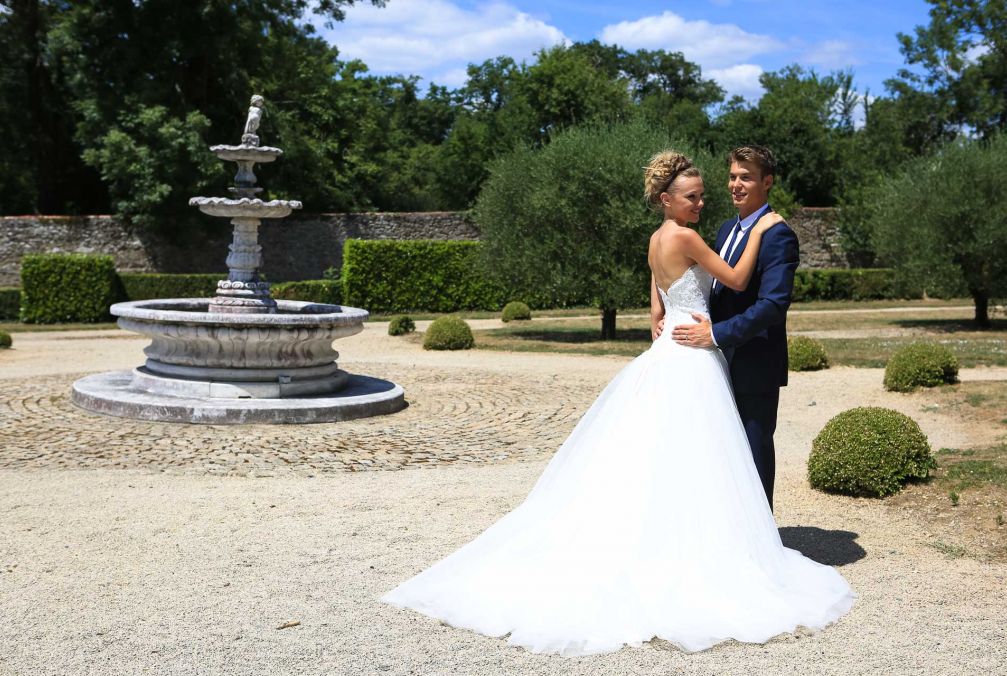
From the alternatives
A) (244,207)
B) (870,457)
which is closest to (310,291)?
(244,207)

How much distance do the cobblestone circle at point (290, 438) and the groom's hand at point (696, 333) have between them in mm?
3774

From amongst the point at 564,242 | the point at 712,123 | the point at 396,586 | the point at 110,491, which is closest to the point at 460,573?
the point at 396,586

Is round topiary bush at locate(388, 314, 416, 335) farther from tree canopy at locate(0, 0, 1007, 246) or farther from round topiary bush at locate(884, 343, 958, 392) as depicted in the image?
round topiary bush at locate(884, 343, 958, 392)

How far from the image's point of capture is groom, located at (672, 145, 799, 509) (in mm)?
4539

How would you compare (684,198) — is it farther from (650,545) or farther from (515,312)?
(515,312)

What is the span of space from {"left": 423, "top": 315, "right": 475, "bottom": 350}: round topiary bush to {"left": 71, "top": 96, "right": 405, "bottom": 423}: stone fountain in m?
6.10

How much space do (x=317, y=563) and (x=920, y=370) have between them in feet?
30.8

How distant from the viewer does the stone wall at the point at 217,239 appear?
26141mm

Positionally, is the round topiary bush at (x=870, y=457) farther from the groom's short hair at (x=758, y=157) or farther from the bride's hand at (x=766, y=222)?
the groom's short hair at (x=758, y=157)

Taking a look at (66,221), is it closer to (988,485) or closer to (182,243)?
(182,243)

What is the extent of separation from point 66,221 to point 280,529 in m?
23.7

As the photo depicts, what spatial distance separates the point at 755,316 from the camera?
14.7 ft

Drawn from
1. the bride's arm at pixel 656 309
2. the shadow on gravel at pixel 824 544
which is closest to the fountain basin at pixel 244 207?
the bride's arm at pixel 656 309

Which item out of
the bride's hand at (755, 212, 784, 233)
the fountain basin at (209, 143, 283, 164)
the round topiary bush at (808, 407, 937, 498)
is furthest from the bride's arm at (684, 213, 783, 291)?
the fountain basin at (209, 143, 283, 164)
